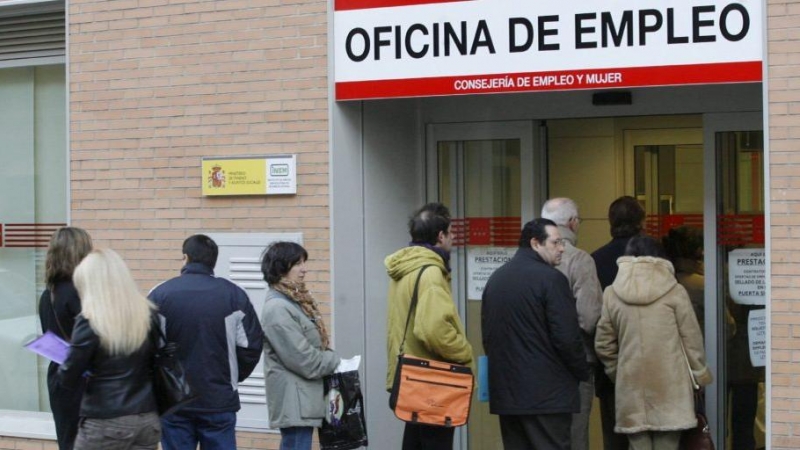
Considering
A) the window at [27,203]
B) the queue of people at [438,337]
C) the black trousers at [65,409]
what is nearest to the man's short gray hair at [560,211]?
the queue of people at [438,337]

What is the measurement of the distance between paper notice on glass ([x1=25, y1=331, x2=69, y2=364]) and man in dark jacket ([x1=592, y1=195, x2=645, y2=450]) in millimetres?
3282

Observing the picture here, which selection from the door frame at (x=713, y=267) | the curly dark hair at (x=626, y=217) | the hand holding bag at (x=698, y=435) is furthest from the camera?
the door frame at (x=713, y=267)

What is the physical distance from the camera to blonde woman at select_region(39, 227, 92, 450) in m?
6.20

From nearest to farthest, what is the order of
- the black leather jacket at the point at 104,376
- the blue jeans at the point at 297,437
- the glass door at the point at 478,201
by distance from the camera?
1. the black leather jacket at the point at 104,376
2. the blue jeans at the point at 297,437
3. the glass door at the point at 478,201

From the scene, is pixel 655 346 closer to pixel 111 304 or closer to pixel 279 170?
pixel 279 170

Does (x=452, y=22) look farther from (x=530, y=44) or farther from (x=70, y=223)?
(x=70, y=223)

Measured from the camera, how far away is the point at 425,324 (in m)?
6.33

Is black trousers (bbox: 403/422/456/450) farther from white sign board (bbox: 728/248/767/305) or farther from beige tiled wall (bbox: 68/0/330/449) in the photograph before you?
white sign board (bbox: 728/248/767/305)

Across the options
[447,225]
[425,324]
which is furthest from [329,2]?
[425,324]

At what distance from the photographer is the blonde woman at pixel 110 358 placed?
5.46 metres

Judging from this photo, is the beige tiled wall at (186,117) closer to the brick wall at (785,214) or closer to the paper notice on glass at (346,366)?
the paper notice on glass at (346,366)

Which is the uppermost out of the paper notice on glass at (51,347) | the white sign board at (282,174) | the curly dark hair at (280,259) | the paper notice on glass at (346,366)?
the white sign board at (282,174)

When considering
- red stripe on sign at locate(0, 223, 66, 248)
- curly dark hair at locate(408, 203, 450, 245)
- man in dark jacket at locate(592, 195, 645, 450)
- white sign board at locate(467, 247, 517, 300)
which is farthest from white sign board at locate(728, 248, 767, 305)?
red stripe on sign at locate(0, 223, 66, 248)

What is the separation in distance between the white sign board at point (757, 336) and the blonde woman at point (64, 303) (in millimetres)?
4258
